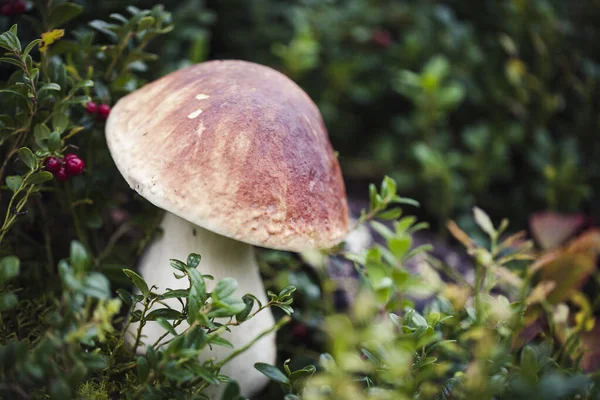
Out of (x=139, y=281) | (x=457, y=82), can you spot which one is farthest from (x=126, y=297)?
(x=457, y=82)

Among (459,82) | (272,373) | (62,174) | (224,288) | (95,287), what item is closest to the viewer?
(95,287)

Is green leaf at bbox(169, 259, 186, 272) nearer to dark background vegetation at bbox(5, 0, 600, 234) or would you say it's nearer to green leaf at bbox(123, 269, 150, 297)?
green leaf at bbox(123, 269, 150, 297)

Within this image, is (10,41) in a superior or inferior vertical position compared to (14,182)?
superior

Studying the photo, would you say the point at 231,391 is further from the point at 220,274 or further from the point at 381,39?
the point at 381,39

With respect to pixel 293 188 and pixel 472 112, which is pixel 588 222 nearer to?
pixel 472 112

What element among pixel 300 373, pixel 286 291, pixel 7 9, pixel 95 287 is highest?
pixel 7 9

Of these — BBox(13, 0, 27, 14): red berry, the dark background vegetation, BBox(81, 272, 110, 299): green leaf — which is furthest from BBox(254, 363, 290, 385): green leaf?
the dark background vegetation
